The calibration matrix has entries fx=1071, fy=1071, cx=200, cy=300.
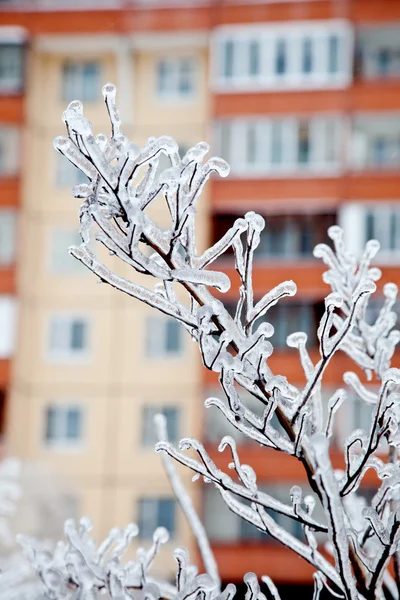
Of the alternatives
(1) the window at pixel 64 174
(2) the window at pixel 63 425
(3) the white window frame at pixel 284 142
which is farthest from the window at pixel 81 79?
(2) the window at pixel 63 425

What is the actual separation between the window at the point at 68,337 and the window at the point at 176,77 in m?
4.86

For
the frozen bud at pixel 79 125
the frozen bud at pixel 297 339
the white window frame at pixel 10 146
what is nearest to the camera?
the frozen bud at pixel 79 125

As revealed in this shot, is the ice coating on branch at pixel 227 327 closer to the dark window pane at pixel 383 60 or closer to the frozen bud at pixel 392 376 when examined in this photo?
the frozen bud at pixel 392 376

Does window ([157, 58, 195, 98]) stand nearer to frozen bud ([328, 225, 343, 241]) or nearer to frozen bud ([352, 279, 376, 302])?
frozen bud ([328, 225, 343, 241])

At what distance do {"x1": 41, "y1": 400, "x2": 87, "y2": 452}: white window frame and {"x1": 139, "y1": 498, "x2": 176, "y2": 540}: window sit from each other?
164 centimetres

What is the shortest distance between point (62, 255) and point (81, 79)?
3.74 meters

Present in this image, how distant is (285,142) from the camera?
1961 centimetres

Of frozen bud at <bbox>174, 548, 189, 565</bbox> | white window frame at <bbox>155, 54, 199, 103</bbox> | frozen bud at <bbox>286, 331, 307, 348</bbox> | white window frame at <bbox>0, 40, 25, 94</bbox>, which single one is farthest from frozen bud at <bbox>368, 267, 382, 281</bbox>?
white window frame at <bbox>155, 54, 199, 103</bbox>

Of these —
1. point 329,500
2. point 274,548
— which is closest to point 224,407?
point 329,500

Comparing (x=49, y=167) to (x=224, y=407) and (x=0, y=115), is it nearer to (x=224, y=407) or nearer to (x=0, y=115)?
(x=0, y=115)

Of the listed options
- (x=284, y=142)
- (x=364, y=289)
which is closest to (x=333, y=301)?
(x=364, y=289)

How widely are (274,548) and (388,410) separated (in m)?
16.3

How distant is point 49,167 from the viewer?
69.1 ft

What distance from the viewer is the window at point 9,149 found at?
20.5 metres
